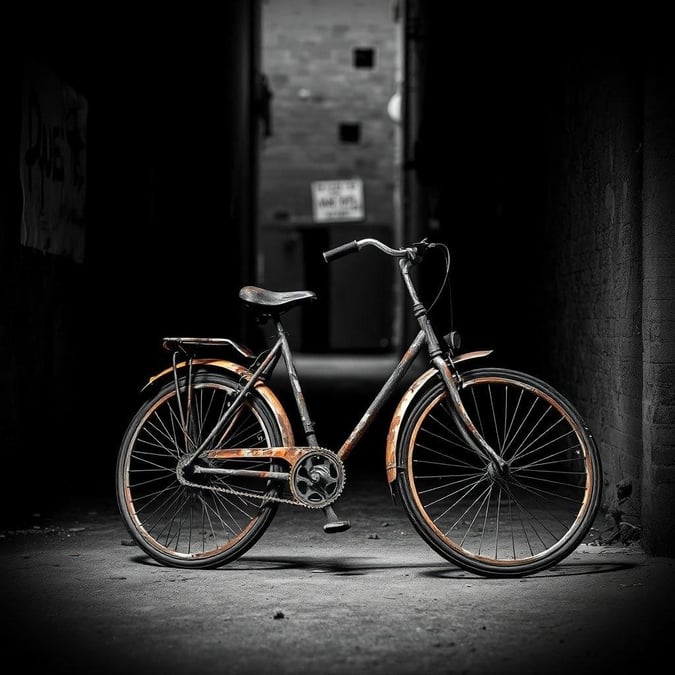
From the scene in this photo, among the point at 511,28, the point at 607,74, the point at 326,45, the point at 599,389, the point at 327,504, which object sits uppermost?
the point at 326,45

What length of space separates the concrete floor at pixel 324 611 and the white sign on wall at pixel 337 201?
24.5m

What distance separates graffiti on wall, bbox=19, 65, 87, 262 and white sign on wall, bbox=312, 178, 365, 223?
21.8 metres

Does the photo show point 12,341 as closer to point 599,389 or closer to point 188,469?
point 188,469

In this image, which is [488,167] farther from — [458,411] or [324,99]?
[324,99]

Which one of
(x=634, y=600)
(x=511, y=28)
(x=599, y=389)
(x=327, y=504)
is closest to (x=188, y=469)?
(x=327, y=504)

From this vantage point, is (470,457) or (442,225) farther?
(442,225)

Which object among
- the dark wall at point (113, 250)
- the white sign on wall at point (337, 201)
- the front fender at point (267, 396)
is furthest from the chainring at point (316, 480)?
the white sign on wall at point (337, 201)

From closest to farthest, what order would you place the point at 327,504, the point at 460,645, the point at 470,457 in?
the point at 460,645, the point at 327,504, the point at 470,457

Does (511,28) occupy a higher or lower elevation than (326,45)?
lower

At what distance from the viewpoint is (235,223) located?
1908 cm

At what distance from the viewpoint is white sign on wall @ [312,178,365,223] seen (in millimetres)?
29875

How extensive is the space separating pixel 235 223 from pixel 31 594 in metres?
14.9

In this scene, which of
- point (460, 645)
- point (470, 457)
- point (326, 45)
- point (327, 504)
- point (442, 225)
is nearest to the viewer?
point (460, 645)

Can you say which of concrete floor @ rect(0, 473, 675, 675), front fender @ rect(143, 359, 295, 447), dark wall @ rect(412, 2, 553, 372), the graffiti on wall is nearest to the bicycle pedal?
concrete floor @ rect(0, 473, 675, 675)
